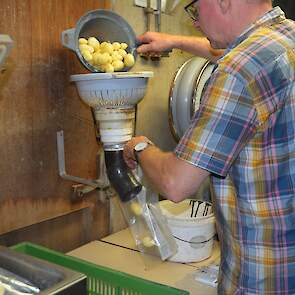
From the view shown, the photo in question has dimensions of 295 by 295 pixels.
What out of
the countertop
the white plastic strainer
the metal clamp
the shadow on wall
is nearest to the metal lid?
the white plastic strainer

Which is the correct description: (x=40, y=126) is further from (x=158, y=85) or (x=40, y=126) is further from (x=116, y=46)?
(x=158, y=85)

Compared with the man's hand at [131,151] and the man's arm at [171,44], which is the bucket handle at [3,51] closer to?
the man's hand at [131,151]

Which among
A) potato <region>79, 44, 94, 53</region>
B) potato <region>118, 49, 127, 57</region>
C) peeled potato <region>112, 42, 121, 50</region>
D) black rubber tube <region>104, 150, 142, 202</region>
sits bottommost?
black rubber tube <region>104, 150, 142, 202</region>

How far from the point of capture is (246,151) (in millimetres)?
991

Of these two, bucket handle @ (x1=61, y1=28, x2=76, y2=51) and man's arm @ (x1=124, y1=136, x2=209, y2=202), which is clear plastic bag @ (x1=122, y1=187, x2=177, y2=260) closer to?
man's arm @ (x1=124, y1=136, x2=209, y2=202)

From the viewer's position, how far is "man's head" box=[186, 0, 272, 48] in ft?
3.42

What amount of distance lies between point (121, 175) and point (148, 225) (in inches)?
9.2

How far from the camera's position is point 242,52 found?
948mm

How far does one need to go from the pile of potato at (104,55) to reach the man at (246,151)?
32 cm

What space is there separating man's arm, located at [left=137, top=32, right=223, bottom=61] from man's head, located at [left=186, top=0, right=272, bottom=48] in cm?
42

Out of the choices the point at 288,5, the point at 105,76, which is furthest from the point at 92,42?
the point at 288,5

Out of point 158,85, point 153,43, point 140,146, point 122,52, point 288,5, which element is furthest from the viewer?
point 288,5

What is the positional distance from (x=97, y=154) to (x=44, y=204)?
0.30 metres

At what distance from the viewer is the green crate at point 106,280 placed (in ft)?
3.92
